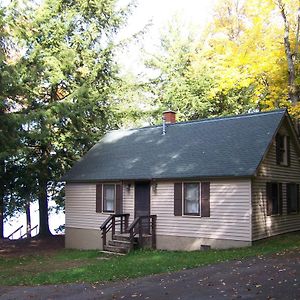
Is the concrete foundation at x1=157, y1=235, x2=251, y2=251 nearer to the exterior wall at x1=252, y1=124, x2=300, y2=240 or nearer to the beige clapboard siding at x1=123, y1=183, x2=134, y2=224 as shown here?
→ the exterior wall at x1=252, y1=124, x2=300, y2=240

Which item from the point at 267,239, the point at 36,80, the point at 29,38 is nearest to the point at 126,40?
the point at 29,38

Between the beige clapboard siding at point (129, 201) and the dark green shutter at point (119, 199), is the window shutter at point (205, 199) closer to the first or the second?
the beige clapboard siding at point (129, 201)

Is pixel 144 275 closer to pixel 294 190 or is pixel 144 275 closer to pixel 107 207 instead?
pixel 107 207

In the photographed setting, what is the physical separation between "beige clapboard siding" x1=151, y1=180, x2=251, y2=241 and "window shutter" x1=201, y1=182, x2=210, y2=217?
0.46 ft

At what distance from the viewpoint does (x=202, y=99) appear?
1196 inches

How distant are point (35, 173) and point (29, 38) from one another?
7.07m

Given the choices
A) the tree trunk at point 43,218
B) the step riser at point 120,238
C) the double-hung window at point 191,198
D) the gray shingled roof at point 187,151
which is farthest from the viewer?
the tree trunk at point 43,218

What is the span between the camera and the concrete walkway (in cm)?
845

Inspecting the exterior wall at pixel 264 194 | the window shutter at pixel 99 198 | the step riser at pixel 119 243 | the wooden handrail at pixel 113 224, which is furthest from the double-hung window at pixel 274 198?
the window shutter at pixel 99 198

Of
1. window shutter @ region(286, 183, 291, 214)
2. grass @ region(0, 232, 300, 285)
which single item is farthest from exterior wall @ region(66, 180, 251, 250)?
window shutter @ region(286, 183, 291, 214)

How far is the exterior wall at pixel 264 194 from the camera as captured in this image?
1673cm

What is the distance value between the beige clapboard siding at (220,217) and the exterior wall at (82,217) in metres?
2.68

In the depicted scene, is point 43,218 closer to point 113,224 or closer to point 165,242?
point 113,224

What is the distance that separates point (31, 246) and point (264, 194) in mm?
12616
